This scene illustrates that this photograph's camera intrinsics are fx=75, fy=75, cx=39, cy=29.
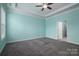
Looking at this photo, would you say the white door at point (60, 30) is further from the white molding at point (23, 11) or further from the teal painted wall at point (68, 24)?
the white molding at point (23, 11)

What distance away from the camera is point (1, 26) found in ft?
4.34

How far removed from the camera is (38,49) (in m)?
1.47

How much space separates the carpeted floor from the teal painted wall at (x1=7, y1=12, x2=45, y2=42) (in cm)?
11

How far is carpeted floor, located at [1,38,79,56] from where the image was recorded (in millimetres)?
1395

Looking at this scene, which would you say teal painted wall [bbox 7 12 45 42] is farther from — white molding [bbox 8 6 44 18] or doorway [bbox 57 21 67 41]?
doorway [bbox 57 21 67 41]

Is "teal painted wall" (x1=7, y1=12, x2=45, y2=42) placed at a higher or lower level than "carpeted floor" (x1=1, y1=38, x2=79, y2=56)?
higher

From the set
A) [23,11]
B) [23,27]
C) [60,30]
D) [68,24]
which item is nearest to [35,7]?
[23,11]

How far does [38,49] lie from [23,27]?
524mm

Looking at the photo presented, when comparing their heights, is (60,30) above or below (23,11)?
below

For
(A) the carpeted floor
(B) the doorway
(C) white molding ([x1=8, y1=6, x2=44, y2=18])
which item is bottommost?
(A) the carpeted floor

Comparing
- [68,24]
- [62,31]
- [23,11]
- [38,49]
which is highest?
[23,11]

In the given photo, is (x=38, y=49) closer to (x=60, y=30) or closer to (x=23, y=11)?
(x=60, y=30)

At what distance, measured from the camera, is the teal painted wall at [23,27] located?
138 cm

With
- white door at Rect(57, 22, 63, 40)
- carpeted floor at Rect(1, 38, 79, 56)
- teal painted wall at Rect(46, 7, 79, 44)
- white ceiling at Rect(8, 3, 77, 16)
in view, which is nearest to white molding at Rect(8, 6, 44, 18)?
white ceiling at Rect(8, 3, 77, 16)
